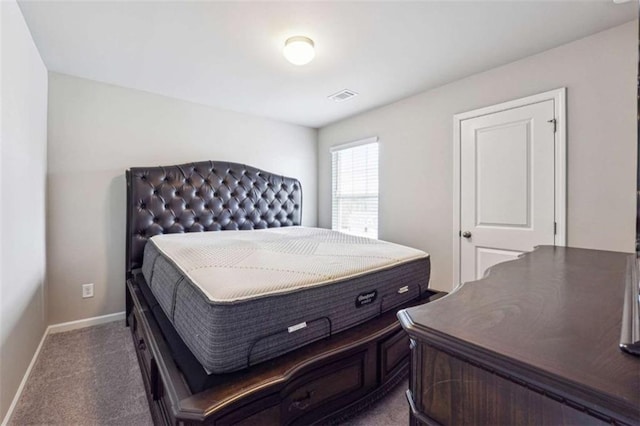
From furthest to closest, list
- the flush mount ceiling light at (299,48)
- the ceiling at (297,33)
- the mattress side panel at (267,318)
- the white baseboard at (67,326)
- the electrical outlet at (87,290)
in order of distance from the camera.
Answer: the electrical outlet at (87,290)
the flush mount ceiling light at (299,48)
the white baseboard at (67,326)
the ceiling at (297,33)
the mattress side panel at (267,318)

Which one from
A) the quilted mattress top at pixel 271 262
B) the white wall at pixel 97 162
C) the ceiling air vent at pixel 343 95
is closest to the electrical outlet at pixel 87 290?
the white wall at pixel 97 162

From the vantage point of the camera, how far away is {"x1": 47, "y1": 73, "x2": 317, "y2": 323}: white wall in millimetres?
2615

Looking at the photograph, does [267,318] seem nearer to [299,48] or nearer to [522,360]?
[522,360]

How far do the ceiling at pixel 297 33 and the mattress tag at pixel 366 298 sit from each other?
1733 millimetres

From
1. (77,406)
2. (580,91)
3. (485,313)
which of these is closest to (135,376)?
(77,406)

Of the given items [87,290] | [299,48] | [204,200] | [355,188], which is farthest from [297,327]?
[355,188]

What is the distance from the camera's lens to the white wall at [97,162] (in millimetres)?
2615

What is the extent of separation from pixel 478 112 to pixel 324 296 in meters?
2.31

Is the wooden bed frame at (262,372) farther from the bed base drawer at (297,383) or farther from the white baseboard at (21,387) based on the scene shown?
the white baseboard at (21,387)

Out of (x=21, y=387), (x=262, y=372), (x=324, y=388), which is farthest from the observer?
(x=21, y=387)

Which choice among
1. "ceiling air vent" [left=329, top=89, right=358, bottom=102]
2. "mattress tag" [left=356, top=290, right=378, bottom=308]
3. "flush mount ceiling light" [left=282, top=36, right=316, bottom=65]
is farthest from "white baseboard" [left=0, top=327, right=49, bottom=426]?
"ceiling air vent" [left=329, top=89, right=358, bottom=102]

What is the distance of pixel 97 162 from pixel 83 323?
1547 mm

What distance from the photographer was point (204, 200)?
3205 millimetres

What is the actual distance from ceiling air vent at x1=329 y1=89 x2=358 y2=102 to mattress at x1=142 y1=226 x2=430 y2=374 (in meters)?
1.82
